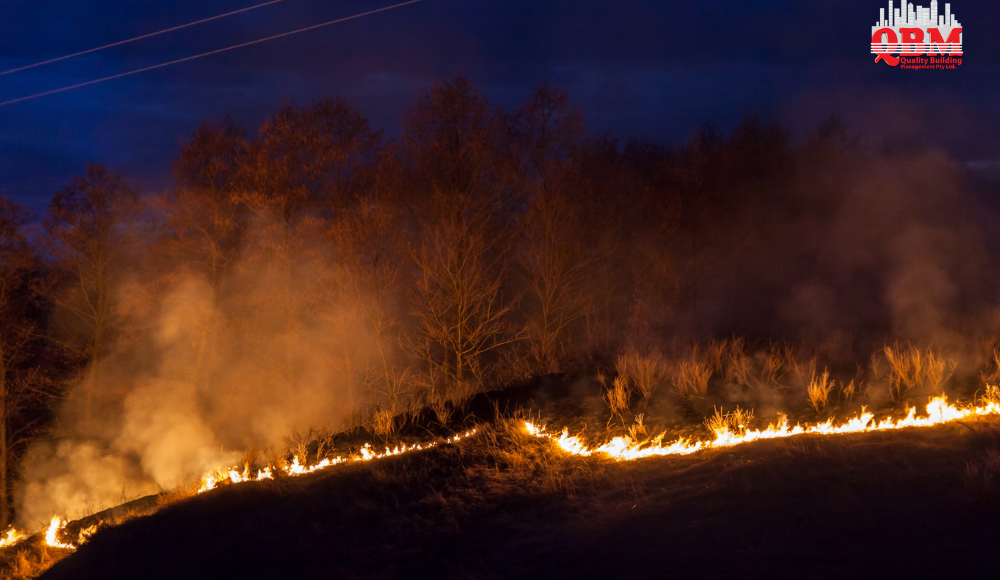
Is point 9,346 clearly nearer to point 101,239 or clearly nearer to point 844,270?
point 101,239

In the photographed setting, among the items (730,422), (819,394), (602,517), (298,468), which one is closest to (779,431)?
(730,422)

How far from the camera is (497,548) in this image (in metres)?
5.34

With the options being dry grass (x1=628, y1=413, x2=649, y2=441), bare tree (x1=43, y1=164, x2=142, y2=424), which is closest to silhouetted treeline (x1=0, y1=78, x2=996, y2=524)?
bare tree (x1=43, y1=164, x2=142, y2=424)

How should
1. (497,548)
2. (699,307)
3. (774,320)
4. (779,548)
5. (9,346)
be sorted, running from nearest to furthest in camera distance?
1. (779,548)
2. (497,548)
3. (9,346)
4. (774,320)
5. (699,307)

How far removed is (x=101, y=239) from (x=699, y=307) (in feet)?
74.2

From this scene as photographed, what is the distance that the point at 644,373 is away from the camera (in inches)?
373

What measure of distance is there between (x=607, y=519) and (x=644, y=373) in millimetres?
4283

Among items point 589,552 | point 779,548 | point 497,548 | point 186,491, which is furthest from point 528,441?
point 186,491

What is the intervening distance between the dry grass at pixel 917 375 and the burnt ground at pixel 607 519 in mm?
1111

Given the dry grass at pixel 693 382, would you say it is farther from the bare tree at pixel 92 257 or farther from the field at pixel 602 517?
the bare tree at pixel 92 257

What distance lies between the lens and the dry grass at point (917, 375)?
7676mm

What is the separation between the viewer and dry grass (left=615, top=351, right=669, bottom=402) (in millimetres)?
9383

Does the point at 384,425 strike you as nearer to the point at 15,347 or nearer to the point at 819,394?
the point at 819,394

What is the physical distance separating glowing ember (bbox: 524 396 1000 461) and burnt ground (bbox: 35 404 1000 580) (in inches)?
11.8
